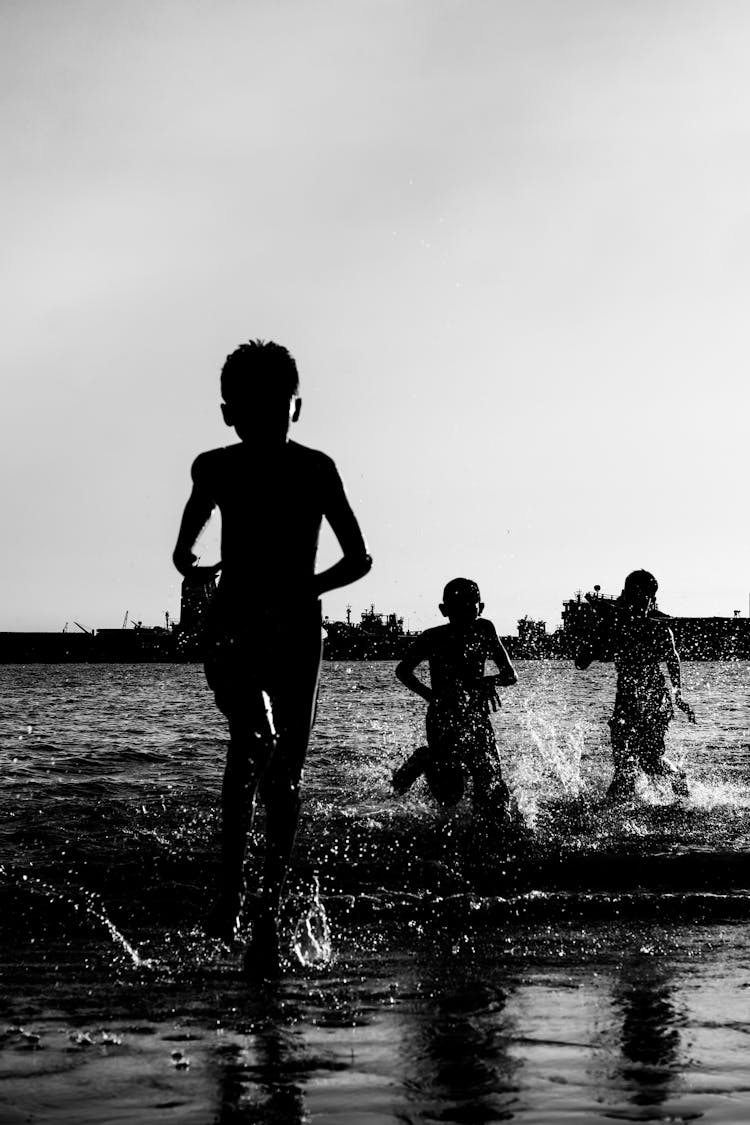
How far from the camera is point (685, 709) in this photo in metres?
9.80

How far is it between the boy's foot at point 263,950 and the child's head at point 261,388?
1659mm

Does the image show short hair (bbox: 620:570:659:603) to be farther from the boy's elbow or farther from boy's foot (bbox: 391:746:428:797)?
the boy's elbow

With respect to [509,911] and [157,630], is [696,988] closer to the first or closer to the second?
[509,911]

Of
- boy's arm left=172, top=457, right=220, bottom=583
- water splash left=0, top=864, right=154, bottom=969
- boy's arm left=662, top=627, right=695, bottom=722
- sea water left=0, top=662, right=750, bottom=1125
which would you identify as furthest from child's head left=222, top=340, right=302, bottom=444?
boy's arm left=662, top=627, right=695, bottom=722

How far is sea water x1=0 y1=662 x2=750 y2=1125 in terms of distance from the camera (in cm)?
246

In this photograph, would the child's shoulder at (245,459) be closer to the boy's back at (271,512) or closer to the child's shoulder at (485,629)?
the boy's back at (271,512)

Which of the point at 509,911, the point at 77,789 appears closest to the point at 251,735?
the point at 509,911

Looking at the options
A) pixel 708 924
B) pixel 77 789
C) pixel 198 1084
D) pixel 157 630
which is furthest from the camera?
pixel 157 630

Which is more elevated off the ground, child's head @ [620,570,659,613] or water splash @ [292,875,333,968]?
child's head @ [620,570,659,613]

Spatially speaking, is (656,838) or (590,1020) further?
(656,838)

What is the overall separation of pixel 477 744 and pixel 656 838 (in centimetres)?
142

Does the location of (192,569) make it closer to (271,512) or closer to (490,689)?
(271,512)

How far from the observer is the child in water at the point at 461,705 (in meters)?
8.11

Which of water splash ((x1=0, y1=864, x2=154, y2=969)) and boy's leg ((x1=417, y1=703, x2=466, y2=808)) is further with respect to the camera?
boy's leg ((x1=417, y1=703, x2=466, y2=808))
